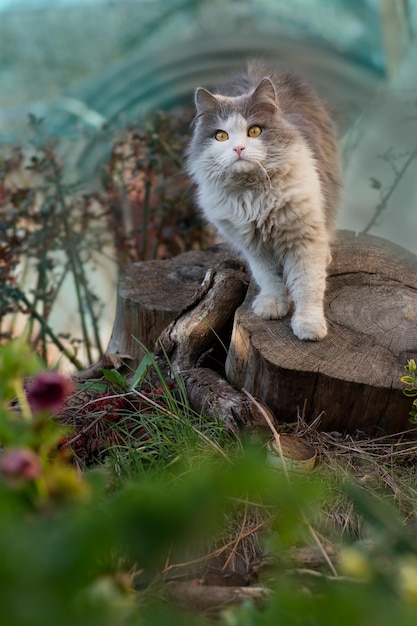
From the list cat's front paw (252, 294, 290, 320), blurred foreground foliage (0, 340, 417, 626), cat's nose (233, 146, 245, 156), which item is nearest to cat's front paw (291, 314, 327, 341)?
cat's front paw (252, 294, 290, 320)

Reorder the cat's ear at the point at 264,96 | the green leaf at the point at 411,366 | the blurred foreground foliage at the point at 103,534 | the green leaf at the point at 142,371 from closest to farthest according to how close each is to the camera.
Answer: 1. the blurred foreground foliage at the point at 103,534
2. the green leaf at the point at 411,366
3. the green leaf at the point at 142,371
4. the cat's ear at the point at 264,96

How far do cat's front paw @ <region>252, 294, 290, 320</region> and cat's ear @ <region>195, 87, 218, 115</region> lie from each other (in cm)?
62

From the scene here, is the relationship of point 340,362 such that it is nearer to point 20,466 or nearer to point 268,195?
point 268,195

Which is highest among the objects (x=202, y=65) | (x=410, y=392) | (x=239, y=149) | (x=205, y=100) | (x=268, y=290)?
(x=202, y=65)

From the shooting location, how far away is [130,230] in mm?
3885

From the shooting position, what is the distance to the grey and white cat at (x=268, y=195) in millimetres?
2025

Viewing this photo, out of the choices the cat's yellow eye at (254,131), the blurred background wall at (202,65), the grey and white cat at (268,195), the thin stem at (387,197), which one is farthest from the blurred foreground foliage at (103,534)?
the blurred background wall at (202,65)

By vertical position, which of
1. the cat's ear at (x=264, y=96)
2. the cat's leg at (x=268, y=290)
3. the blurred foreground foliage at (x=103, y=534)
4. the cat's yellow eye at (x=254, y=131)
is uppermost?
the cat's ear at (x=264, y=96)

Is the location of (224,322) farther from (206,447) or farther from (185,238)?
(185,238)

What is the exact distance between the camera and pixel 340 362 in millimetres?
1877

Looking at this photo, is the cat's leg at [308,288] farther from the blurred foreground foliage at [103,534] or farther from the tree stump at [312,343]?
the blurred foreground foliage at [103,534]

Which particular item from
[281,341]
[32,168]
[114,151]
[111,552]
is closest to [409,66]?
[114,151]

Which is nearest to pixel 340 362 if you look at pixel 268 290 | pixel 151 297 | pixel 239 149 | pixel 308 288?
pixel 308 288

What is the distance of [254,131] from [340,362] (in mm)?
739
